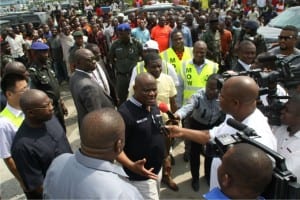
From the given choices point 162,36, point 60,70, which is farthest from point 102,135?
point 60,70

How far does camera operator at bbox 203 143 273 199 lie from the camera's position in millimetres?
1628

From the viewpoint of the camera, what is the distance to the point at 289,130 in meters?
2.65

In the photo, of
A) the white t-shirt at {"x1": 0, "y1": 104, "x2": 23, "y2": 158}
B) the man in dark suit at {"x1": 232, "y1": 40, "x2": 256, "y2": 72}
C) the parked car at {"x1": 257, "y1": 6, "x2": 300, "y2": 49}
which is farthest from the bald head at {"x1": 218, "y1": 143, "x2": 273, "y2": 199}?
the parked car at {"x1": 257, "y1": 6, "x2": 300, "y2": 49}

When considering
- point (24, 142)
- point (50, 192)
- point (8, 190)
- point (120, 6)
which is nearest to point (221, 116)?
point (24, 142)

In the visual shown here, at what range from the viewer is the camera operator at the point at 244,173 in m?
1.63

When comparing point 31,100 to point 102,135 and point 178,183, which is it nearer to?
point 102,135

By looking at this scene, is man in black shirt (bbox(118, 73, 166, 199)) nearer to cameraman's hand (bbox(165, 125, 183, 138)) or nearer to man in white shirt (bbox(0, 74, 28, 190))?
cameraman's hand (bbox(165, 125, 183, 138))

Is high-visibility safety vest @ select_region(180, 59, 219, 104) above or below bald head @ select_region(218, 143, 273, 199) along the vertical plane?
below

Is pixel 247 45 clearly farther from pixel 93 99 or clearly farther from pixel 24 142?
pixel 24 142

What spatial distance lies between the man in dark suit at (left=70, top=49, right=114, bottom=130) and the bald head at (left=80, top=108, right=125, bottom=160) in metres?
1.74

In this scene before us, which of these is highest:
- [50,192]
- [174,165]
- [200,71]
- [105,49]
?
[50,192]

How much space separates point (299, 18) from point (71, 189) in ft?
27.8

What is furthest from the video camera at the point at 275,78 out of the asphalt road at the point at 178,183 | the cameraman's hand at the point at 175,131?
the asphalt road at the point at 178,183

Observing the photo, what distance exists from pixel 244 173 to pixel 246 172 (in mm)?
11
